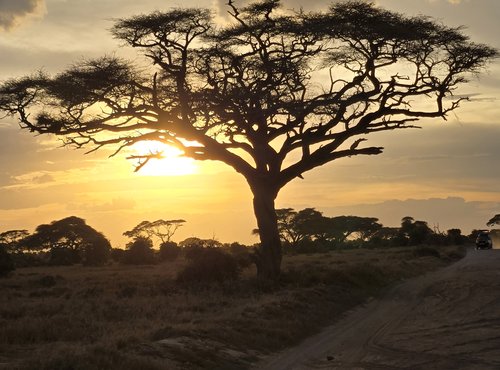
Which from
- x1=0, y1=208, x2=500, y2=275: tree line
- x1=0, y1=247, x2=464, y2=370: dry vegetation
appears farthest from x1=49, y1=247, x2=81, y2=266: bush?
x1=0, y1=247, x2=464, y2=370: dry vegetation

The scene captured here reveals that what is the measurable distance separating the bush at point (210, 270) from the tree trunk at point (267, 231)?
4.82 feet

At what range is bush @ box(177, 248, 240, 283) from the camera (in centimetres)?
2834

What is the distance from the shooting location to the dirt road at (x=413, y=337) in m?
12.2

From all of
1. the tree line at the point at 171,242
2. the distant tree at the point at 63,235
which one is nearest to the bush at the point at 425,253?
the tree line at the point at 171,242

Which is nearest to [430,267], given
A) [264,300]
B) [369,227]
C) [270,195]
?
[270,195]

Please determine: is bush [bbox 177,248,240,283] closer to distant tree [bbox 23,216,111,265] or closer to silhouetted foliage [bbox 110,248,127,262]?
silhouetted foliage [bbox 110,248,127,262]

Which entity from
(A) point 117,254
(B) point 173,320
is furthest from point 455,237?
(B) point 173,320

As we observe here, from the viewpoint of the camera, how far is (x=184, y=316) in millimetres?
17891

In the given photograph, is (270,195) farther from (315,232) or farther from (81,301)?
(315,232)

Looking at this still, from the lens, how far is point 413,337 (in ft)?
48.3

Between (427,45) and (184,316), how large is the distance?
51.1 ft

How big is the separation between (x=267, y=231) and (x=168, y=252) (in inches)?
1487

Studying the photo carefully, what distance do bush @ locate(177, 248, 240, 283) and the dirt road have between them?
762cm

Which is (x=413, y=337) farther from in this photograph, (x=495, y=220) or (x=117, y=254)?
(x=495, y=220)
